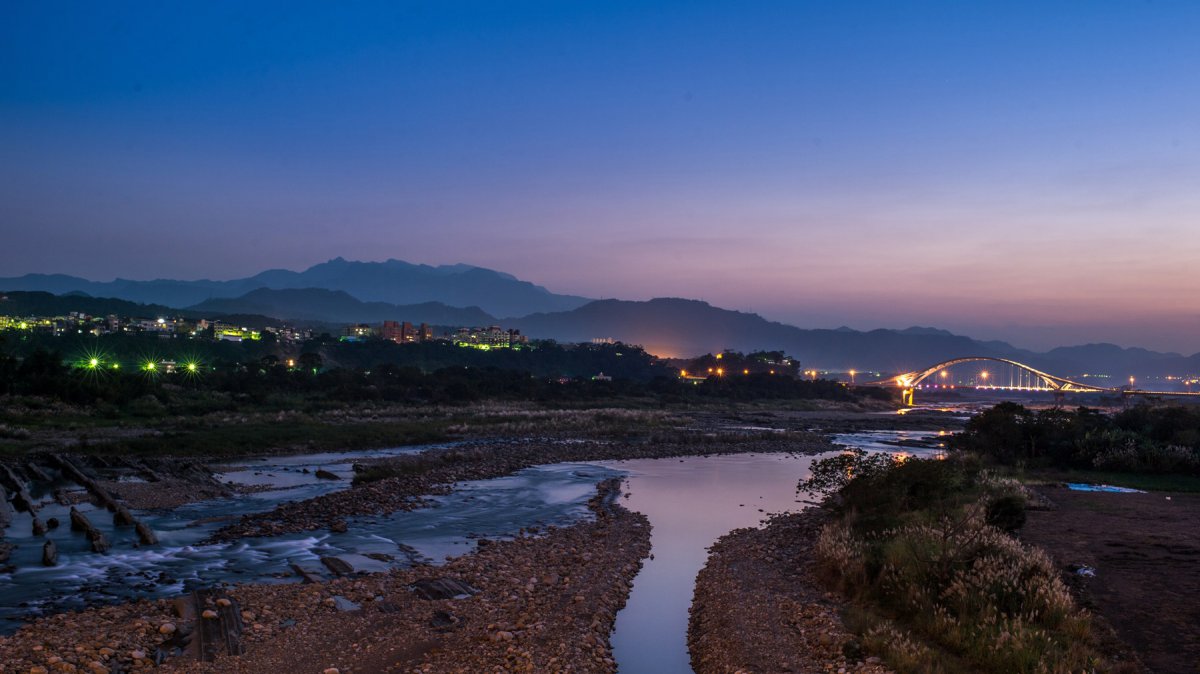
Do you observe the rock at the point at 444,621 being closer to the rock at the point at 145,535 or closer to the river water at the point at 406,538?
the river water at the point at 406,538

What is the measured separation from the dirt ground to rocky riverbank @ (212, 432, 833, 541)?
686 inches

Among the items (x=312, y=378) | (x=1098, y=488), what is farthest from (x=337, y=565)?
(x=312, y=378)

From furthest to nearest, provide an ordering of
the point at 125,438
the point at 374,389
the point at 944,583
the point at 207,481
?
the point at 374,389 → the point at 125,438 → the point at 207,481 → the point at 944,583

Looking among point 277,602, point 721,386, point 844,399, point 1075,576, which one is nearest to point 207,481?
point 277,602

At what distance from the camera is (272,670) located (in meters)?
9.91

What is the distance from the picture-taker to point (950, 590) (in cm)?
1146

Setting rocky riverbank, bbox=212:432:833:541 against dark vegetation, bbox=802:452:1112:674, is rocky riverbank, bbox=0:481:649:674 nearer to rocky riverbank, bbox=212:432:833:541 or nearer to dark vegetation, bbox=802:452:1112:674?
dark vegetation, bbox=802:452:1112:674

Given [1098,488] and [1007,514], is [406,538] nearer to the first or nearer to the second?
[1007,514]

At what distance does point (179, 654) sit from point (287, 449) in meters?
31.2

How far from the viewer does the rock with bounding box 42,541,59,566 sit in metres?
15.2

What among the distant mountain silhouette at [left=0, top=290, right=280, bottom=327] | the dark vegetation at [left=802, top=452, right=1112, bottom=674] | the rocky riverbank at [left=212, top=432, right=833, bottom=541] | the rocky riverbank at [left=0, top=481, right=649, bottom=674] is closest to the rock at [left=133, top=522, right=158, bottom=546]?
the rocky riverbank at [left=212, top=432, right=833, bottom=541]

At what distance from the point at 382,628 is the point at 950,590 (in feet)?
28.9

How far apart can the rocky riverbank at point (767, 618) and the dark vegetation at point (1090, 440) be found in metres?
19.7

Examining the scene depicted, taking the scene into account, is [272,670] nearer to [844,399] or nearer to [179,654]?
[179,654]
